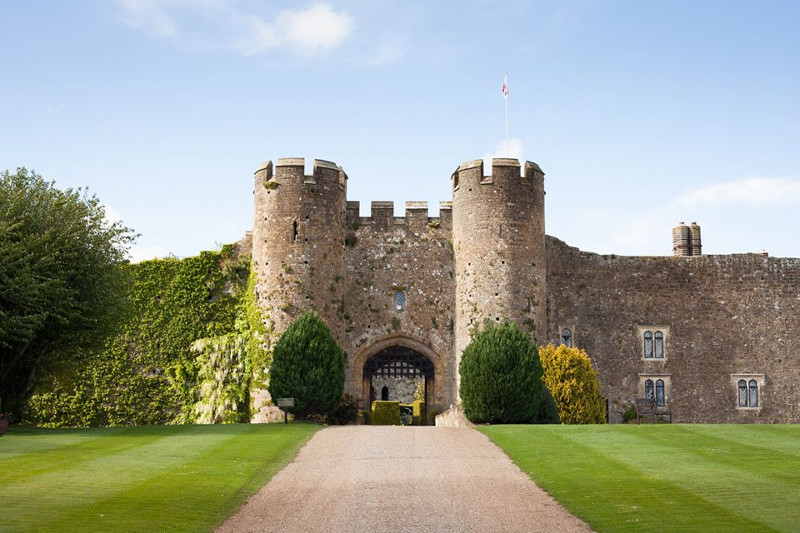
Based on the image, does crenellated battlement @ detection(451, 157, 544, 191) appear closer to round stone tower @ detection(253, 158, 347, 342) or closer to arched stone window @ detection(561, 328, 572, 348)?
round stone tower @ detection(253, 158, 347, 342)

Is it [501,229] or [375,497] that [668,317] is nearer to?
[501,229]

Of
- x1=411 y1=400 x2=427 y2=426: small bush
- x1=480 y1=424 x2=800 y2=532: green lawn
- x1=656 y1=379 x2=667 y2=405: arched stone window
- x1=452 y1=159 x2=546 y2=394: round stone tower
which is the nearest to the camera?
x1=480 y1=424 x2=800 y2=532: green lawn

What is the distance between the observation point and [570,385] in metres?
34.1

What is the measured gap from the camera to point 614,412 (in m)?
38.6

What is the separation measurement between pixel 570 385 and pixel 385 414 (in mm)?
9382

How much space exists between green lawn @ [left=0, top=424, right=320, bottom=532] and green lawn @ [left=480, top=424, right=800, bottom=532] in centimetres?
590

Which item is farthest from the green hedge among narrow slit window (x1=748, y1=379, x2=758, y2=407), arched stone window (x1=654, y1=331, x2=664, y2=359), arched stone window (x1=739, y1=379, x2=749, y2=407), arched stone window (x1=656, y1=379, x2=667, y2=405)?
narrow slit window (x1=748, y1=379, x2=758, y2=407)

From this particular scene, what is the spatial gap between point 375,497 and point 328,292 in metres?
20.0

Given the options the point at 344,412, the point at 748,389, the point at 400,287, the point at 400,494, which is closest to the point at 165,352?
the point at 344,412

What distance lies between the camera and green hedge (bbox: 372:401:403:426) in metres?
40.0

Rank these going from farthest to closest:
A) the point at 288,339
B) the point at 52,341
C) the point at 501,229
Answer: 1. the point at 501,229
2. the point at 288,339
3. the point at 52,341

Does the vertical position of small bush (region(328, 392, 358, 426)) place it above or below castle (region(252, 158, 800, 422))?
below

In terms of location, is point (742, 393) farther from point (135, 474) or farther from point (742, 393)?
point (135, 474)

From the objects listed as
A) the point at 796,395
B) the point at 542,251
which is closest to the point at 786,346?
the point at 796,395
